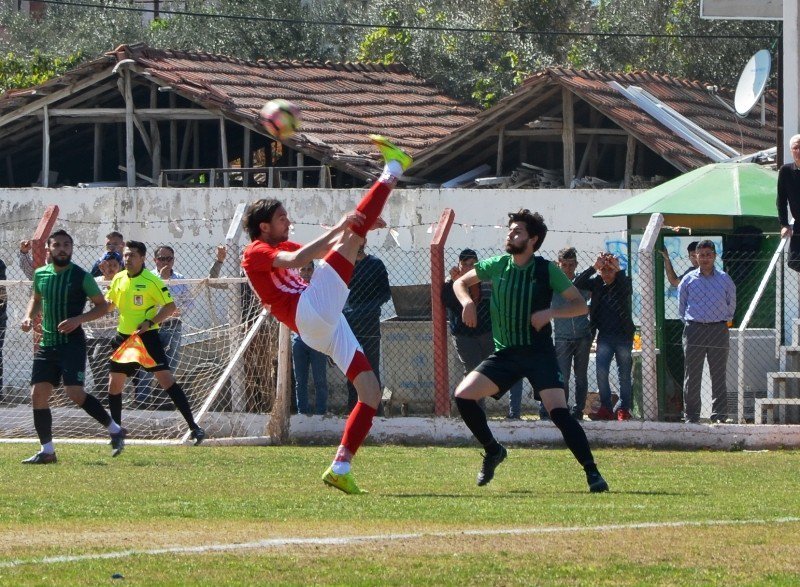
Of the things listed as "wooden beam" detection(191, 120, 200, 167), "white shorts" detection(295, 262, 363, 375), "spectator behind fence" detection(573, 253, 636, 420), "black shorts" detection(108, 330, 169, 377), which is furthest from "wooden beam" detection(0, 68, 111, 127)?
"white shorts" detection(295, 262, 363, 375)

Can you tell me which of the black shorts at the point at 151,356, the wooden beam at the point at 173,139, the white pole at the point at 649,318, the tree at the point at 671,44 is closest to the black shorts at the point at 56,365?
the black shorts at the point at 151,356

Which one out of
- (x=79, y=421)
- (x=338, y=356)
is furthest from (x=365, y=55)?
(x=338, y=356)

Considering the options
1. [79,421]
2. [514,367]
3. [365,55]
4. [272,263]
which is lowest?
[79,421]

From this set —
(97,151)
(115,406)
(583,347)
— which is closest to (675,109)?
(97,151)

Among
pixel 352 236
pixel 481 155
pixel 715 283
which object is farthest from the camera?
pixel 481 155

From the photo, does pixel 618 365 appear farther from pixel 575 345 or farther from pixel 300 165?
pixel 300 165

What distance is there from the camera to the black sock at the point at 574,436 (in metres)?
9.39

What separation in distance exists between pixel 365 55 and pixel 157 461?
27701 millimetres

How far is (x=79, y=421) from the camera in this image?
15180 millimetres

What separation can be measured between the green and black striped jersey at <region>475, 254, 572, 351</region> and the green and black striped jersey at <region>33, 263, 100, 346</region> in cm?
Result: 403

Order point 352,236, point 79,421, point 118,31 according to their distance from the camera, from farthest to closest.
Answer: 1. point 118,31
2. point 79,421
3. point 352,236

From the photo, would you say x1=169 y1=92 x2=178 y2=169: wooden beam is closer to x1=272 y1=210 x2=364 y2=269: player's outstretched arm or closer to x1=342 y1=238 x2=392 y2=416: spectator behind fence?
x1=342 y1=238 x2=392 y2=416: spectator behind fence

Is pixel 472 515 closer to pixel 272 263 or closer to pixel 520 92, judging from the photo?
pixel 272 263

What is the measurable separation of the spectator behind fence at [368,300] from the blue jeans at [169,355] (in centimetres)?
186
